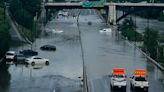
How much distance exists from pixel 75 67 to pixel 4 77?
18.4 feet

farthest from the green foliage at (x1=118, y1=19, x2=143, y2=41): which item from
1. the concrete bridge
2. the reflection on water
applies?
the reflection on water

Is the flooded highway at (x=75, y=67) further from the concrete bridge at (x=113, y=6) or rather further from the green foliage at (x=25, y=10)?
the concrete bridge at (x=113, y=6)

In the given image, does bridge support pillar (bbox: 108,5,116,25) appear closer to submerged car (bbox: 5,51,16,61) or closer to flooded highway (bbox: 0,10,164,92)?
flooded highway (bbox: 0,10,164,92)

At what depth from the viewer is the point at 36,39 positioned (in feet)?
192

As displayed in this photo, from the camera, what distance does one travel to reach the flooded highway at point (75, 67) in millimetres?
Result: 30516

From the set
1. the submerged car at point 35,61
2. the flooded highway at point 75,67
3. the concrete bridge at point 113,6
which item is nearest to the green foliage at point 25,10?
the flooded highway at point 75,67


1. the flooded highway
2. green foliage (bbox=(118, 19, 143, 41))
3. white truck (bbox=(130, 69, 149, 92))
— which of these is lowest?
green foliage (bbox=(118, 19, 143, 41))

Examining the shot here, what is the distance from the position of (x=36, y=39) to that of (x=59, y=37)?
4.95 m

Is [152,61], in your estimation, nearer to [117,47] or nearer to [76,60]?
[76,60]

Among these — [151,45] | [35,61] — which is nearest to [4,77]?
[35,61]

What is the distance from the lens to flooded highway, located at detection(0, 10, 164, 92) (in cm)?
3052

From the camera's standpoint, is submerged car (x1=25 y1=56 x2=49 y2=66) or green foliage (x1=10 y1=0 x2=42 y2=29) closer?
submerged car (x1=25 y1=56 x2=49 y2=66)

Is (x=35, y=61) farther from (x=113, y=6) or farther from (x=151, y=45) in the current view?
(x=113, y=6)

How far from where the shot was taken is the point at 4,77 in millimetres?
33844
